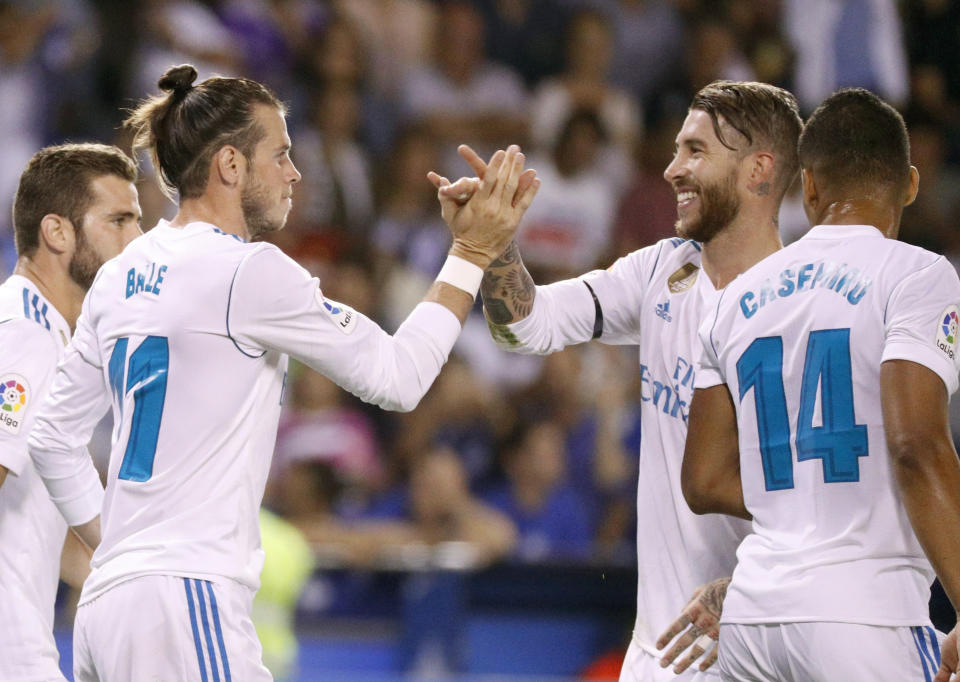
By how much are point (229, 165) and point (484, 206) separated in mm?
784

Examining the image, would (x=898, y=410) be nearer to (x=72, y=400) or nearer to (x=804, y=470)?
(x=804, y=470)

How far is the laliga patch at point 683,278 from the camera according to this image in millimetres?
4371

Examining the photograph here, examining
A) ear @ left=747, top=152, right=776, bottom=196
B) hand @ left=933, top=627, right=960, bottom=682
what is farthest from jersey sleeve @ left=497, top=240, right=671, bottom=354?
hand @ left=933, top=627, right=960, bottom=682

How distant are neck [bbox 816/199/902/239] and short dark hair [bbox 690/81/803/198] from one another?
2.79 ft

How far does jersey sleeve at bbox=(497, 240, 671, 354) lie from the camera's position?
4.48 metres

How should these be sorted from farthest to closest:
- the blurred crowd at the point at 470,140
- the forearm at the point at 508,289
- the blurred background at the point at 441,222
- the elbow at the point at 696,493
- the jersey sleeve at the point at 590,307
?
the blurred crowd at the point at 470,140 < the blurred background at the point at 441,222 < the jersey sleeve at the point at 590,307 < the forearm at the point at 508,289 < the elbow at the point at 696,493

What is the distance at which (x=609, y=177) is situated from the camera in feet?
34.9

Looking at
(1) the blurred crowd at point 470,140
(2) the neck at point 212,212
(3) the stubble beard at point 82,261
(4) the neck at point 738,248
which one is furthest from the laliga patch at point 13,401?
(1) the blurred crowd at point 470,140

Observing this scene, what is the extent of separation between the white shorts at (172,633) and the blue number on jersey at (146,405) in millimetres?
301

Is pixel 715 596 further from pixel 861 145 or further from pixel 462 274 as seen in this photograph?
pixel 861 145

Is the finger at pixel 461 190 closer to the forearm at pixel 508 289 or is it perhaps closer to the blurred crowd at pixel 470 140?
the forearm at pixel 508 289

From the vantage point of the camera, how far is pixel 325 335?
354cm

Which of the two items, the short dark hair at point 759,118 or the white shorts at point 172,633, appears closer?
the white shorts at point 172,633

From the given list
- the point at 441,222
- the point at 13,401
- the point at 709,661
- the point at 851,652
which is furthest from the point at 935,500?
the point at 441,222
